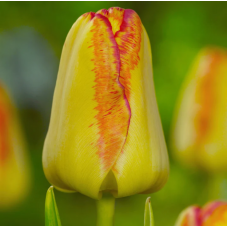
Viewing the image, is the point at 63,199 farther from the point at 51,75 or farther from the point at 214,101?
the point at 214,101

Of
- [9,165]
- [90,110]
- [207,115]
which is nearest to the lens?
[90,110]

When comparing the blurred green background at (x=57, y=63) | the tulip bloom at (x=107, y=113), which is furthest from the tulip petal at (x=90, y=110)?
the blurred green background at (x=57, y=63)

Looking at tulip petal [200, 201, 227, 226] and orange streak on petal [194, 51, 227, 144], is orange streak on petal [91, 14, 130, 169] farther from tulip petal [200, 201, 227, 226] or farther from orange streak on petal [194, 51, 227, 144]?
orange streak on petal [194, 51, 227, 144]

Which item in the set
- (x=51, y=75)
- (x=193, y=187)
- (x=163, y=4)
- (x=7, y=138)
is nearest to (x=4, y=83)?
(x=51, y=75)

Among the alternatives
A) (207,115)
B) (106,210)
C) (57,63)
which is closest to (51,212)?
(106,210)

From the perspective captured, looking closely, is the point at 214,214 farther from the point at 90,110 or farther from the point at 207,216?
the point at 90,110

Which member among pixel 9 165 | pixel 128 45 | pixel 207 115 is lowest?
pixel 9 165
